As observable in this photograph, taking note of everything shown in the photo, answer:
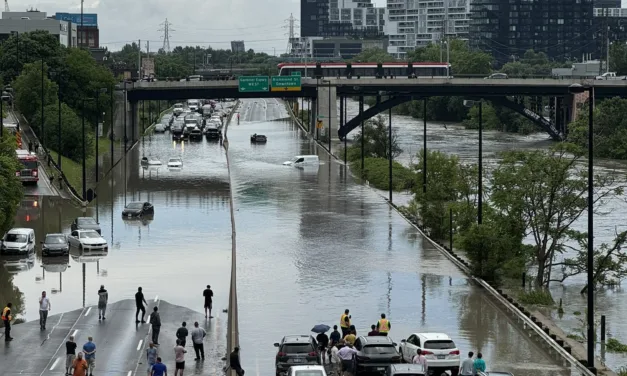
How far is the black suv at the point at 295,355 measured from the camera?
29766mm

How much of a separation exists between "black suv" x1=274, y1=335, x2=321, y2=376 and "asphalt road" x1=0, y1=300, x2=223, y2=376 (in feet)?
7.05

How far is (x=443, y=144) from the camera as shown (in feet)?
422

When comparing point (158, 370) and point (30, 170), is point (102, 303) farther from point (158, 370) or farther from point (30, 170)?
point (30, 170)


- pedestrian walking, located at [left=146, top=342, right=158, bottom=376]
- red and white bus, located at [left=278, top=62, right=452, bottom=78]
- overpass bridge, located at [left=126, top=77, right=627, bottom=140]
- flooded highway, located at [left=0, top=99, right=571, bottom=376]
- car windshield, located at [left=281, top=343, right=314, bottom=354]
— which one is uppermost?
red and white bus, located at [left=278, top=62, right=452, bottom=78]

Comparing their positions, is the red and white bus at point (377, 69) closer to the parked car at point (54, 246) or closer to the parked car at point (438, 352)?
the parked car at point (54, 246)

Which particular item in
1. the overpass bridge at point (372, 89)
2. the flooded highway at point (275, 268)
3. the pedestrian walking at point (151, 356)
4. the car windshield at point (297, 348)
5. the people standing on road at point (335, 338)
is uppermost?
the overpass bridge at point (372, 89)

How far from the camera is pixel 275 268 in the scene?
4688 centimetres

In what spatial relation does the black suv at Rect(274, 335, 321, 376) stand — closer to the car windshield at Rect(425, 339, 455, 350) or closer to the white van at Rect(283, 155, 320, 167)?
the car windshield at Rect(425, 339, 455, 350)

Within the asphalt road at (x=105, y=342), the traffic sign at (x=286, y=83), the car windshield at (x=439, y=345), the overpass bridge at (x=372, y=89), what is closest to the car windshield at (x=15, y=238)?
the asphalt road at (x=105, y=342)

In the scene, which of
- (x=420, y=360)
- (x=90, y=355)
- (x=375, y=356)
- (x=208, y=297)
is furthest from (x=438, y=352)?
(x=208, y=297)

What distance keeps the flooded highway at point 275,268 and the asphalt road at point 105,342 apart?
807 millimetres

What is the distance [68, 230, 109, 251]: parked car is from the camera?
168 feet

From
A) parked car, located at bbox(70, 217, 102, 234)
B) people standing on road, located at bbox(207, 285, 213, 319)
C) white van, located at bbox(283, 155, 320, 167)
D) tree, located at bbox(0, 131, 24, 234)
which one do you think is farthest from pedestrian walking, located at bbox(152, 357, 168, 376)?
white van, located at bbox(283, 155, 320, 167)

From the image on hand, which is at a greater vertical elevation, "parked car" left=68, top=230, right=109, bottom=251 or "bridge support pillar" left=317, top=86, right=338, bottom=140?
"bridge support pillar" left=317, top=86, right=338, bottom=140
